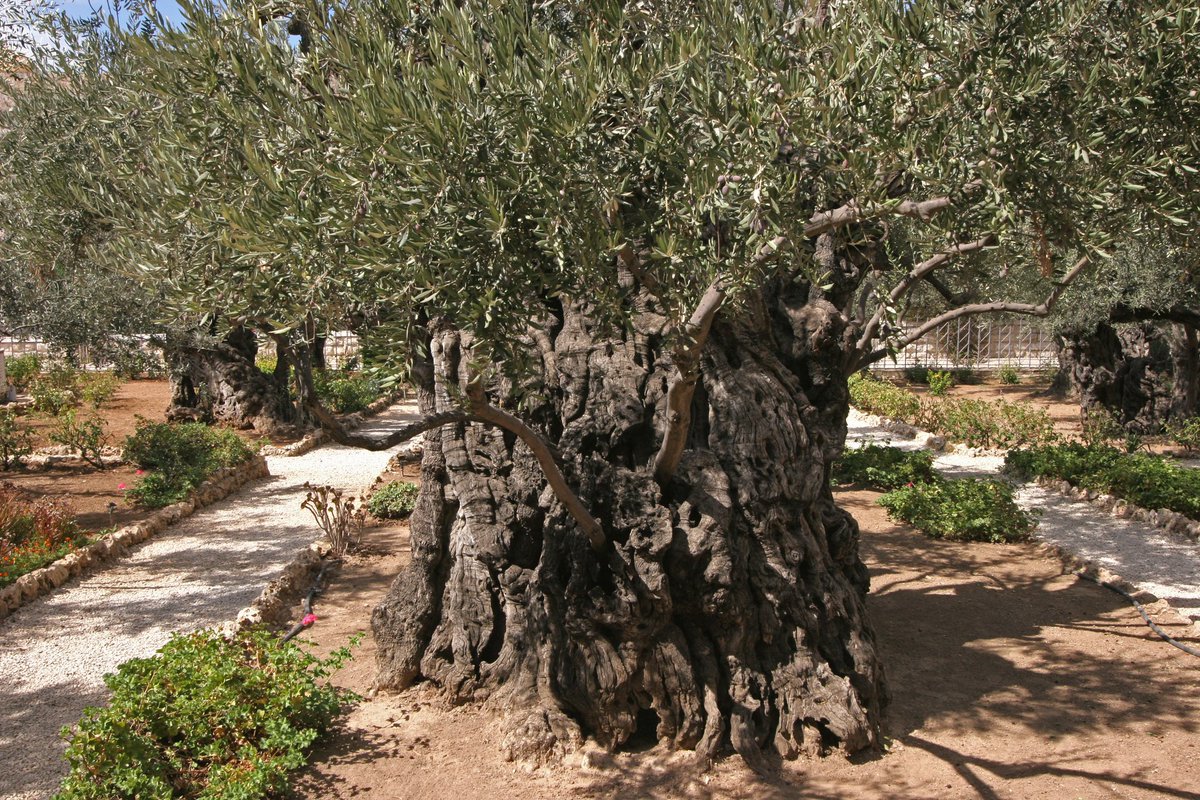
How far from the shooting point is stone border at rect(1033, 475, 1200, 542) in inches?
443

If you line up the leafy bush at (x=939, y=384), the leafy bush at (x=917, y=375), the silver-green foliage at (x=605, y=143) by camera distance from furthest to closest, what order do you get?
the leafy bush at (x=917, y=375) → the leafy bush at (x=939, y=384) → the silver-green foliage at (x=605, y=143)

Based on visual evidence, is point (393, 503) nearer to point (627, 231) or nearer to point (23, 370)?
point (627, 231)

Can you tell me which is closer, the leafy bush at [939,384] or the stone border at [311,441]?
the stone border at [311,441]

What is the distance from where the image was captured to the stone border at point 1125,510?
11247 millimetres

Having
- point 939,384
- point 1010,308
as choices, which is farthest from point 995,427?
point 1010,308

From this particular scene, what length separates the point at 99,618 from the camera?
859cm

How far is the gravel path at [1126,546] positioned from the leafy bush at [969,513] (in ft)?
1.08

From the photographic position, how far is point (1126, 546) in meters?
10.8

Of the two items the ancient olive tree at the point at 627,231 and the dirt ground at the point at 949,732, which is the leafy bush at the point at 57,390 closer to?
the dirt ground at the point at 949,732

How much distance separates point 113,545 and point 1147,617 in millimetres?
10018

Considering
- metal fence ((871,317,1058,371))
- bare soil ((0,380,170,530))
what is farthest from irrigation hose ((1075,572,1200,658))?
metal fence ((871,317,1058,371))

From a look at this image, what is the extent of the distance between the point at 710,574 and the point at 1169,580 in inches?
237

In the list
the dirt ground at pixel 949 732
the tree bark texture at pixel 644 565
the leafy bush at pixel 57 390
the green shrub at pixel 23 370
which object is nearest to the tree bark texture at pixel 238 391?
the leafy bush at pixel 57 390

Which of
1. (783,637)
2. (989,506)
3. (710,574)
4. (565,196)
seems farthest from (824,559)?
(989,506)
